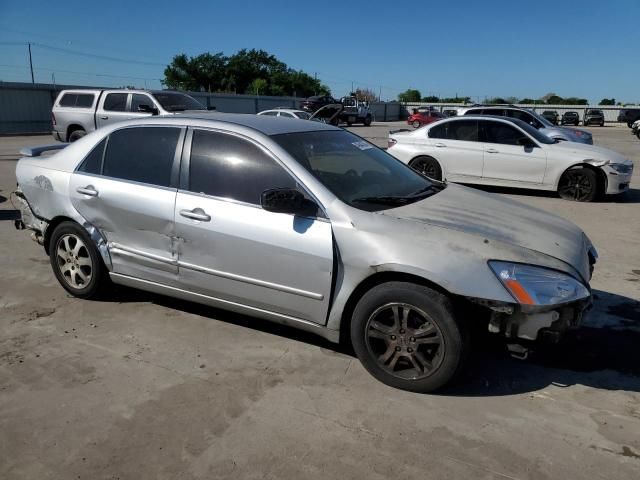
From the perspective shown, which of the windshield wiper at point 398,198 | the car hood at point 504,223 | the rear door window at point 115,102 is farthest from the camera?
the rear door window at point 115,102

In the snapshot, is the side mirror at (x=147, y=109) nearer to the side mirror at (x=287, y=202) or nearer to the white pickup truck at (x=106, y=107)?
the white pickup truck at (x=106, y=107)

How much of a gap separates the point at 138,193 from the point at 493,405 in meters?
2.86

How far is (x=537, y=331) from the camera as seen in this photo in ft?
9.41

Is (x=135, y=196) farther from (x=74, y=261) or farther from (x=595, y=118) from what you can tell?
(x=595, y=118)

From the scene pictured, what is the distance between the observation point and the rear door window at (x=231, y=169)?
347 cm

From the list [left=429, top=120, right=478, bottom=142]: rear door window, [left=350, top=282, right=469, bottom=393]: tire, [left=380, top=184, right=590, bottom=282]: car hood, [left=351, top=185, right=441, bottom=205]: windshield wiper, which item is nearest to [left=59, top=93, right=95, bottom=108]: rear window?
[left=429, top=120, right=478, bottom=142]: rear door window

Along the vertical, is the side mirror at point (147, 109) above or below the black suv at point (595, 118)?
below

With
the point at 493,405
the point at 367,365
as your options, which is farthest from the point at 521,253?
the point at 367,365

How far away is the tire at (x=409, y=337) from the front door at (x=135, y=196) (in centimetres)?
154

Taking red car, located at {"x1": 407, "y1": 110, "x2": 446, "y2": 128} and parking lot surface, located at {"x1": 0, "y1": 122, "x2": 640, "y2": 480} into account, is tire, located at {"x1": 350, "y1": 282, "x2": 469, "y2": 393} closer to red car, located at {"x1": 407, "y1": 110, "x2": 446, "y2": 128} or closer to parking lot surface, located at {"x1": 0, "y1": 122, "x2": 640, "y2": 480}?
parking lot surface, located at {"x1": 0, "y1": 122, "x2": 640, "y2": 480}

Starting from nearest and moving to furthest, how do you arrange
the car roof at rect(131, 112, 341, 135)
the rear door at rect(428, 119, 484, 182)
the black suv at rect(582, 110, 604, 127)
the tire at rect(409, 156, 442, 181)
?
the car roof at rect(131, 112, 341, 135) < the rear door at rect(428, 119, 484, 182) < the tire at rect(409, 156, 442, 181) < the black suv at rect(582, 110, 604, 127)

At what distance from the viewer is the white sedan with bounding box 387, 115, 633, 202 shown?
29.9 feet

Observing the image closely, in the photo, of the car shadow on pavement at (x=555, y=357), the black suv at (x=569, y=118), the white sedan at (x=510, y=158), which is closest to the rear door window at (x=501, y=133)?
the white sedan at (x=510, y=158)

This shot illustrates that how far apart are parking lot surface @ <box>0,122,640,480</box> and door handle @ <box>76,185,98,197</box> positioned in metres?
0.96
